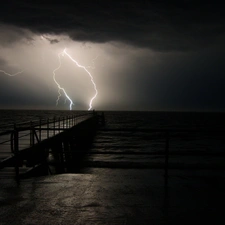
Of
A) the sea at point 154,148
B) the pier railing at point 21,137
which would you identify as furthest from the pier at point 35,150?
the sea at point 154,148

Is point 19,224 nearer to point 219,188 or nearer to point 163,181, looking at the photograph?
point 163,181

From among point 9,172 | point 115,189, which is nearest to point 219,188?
point 115,189

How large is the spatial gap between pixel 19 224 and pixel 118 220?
1162 millimetres

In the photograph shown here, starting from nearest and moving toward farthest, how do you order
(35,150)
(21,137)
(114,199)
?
(114,199) < (35,150) < (21,137)

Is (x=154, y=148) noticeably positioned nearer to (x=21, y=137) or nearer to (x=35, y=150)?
(x=21, y=137)

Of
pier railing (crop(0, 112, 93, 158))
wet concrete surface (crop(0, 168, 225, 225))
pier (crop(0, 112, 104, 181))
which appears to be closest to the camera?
wet concrete surface (crop(0, 168, 225, 225))

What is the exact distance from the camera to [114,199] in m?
4.03

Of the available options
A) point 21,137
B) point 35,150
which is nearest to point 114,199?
point 35,150

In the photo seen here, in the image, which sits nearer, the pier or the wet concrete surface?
the wet concrete surface

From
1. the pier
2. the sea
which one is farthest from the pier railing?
the sea

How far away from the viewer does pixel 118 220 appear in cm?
327

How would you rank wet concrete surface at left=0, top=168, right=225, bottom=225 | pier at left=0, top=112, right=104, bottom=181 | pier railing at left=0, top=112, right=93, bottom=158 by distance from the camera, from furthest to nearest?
pier at left=0, top=112, right=104, bottom=181, pier railing at left=0, top=112, right=93, bottom=158, wet concrete surface at left=0, top=168, right=225, bottom=225

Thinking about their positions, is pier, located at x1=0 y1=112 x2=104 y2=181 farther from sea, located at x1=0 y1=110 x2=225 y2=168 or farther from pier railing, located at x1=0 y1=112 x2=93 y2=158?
sea, located at x1=0 y1=110 x2=225 y2=168

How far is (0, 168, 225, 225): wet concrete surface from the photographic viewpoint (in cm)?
333
